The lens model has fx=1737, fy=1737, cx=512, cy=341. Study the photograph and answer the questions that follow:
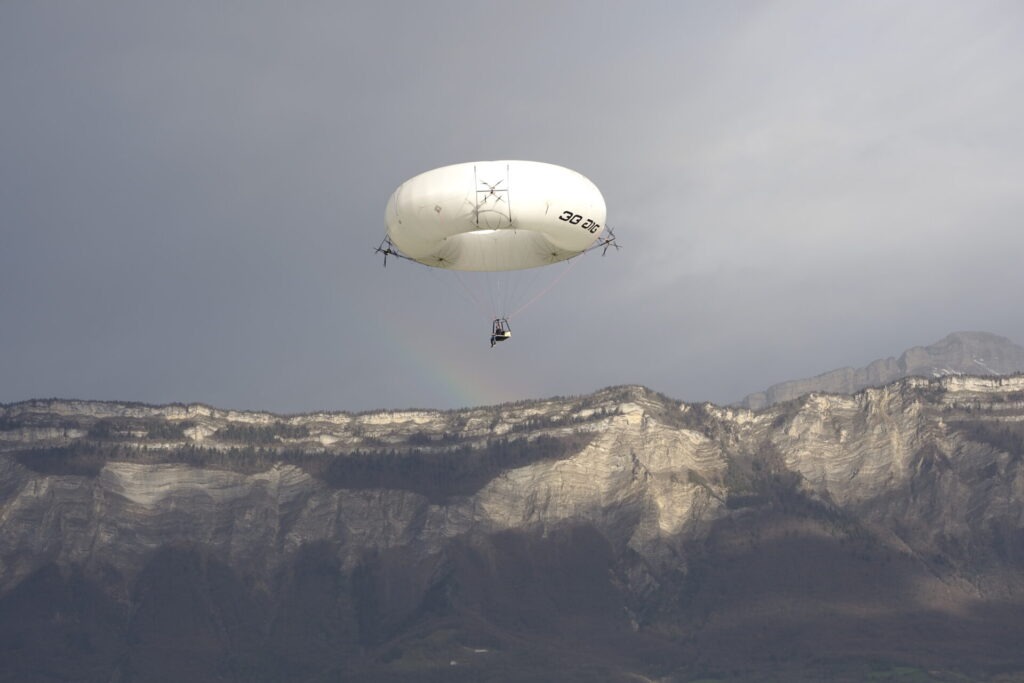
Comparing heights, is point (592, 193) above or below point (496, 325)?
above

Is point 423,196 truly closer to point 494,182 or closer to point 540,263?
point 494,182

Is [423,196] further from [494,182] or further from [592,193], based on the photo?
[592,193]

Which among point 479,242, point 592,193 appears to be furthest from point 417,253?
point 592,193

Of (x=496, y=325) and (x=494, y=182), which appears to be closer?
(x=494, y=182)

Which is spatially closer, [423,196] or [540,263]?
[423,196]

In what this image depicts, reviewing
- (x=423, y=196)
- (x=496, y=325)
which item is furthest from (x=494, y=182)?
(x=496, y=325)

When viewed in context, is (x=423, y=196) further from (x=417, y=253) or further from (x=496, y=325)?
(x=496, y=325)
